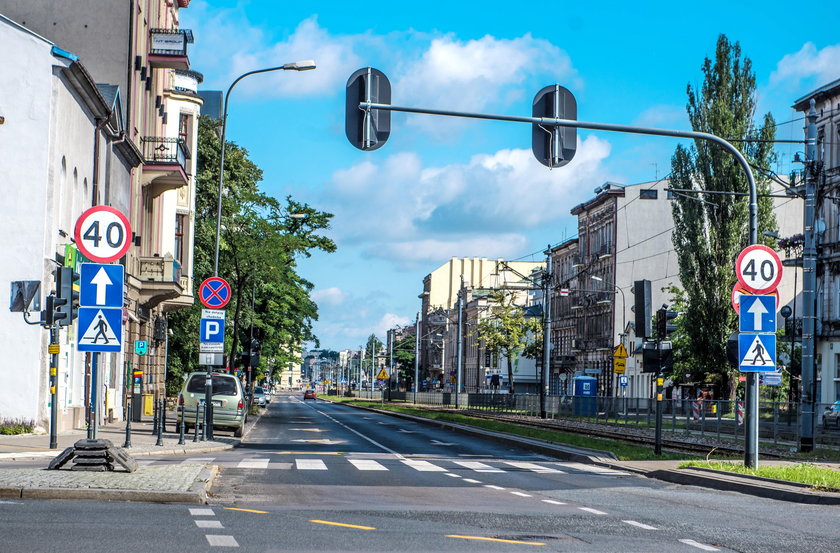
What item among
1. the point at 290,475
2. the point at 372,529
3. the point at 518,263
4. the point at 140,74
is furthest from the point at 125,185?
the point at 518,263

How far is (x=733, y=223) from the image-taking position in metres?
58.1

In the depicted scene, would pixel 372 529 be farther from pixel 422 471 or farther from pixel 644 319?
pixel 644 319

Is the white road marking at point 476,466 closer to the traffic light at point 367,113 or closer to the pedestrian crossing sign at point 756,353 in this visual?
the pedestrian crossing sign at point 756,353

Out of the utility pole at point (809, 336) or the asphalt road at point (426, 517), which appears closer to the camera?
the asphalt road at point (426, 517)

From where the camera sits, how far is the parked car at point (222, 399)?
32531 mm

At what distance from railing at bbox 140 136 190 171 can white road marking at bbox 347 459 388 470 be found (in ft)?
71.9

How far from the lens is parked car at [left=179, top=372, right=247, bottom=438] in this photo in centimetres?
3253

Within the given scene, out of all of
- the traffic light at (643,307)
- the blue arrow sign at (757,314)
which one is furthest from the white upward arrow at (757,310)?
the traffic light at (643,307)

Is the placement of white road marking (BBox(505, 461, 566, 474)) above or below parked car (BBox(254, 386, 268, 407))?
above

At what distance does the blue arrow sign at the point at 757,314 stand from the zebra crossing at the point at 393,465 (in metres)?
3.67

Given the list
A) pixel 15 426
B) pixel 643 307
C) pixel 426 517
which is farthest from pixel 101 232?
pixel 15 426

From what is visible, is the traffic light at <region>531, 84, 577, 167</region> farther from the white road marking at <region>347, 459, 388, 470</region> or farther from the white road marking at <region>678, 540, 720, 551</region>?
the white road marking at <region>678, 540, 720, 551</region>

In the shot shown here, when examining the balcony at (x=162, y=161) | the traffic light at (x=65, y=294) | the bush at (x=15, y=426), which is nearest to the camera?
the traffic light at (x=65, y=294)

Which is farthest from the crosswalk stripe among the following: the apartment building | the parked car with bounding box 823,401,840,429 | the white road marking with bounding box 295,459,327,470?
the parked car with bounding box 823,401,840,429
